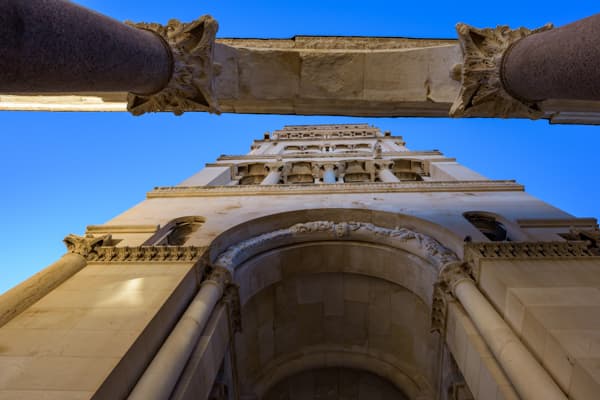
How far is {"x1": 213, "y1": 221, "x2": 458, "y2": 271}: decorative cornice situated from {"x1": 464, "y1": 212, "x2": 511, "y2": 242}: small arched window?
67.9 inches

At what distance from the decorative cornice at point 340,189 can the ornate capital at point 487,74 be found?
5.30 m

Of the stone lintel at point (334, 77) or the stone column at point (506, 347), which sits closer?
the stone column at point (506, 347)

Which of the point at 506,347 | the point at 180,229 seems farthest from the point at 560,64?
the point at 180,229

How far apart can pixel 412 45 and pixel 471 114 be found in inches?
111

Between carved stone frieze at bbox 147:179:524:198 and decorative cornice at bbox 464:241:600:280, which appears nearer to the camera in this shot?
decorative cornice at bbox 464:241:600:280

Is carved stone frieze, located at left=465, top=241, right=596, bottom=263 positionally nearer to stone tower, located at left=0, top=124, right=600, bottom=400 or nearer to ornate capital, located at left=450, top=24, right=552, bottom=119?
stone tower, located at left=0, top=124, right=600, bottom=400

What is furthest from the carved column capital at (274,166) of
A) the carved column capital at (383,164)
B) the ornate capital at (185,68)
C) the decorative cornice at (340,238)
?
the ornate capital at (185,68)

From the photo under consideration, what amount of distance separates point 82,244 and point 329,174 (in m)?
12.6

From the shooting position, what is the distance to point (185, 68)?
19.2 feet

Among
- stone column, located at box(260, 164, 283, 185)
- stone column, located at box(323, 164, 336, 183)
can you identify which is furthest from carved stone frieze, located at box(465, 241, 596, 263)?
stone column, located at box(260, 164, 283, 185)

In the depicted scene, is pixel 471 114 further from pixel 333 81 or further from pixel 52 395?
pixel 52 395

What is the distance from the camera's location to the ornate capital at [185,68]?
5805 millimetres

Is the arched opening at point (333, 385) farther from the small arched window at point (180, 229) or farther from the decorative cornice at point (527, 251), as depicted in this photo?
the decorative cornice at point (527, 251)

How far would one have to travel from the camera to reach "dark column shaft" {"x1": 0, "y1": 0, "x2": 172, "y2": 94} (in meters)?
3.02
